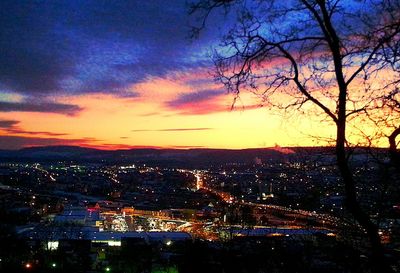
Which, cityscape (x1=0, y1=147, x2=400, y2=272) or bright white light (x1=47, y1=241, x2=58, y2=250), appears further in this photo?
bright white light (x1=47, y1=241, x2=58, y2=250)

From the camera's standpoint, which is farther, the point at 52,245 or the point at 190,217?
the point at 190,217

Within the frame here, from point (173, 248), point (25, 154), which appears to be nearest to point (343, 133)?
point (173, 248)

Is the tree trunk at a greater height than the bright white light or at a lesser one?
greater

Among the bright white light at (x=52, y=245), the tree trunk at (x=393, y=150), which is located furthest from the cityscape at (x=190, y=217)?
the tree trunk at (x=393, y=150)

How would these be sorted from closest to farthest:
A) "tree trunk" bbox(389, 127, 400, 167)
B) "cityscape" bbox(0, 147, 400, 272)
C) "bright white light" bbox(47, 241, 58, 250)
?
"tree trunk" bbox(389, 127, 400, 167)
"cityscape" bbox(0, 147, 400, 272)
"bright white light" bbox(47, 241, 58, 250)

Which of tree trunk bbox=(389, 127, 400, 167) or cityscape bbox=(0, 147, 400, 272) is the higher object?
tree trunk bbox=(389, 127, 400, 167)

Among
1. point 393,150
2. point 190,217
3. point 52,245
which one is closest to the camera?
A: point 393,150

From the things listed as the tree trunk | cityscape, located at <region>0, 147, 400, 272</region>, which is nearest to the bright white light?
cityscape, located at <region>0, 147, 400, 272</region>

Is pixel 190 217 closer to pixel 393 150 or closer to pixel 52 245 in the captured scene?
pixel 52 245

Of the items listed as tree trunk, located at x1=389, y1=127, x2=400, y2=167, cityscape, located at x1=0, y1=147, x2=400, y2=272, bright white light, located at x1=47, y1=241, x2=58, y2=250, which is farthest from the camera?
bright white light, located at x1=47, y1=241, x2=58, y2=250

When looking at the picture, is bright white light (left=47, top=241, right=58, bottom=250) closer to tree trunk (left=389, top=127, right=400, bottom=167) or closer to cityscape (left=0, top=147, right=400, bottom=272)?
cityscape (left=0, top=147, right=400, bottom=272)

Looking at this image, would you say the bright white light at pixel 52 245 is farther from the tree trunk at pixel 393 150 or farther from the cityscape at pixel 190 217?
the tree trunk at pixel 393 150

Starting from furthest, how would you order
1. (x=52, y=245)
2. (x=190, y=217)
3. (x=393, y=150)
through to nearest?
1. (x=190, y=217)
2. (x=52, y=245)
3. (x=393, y=150)

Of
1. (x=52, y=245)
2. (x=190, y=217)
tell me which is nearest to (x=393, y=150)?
(x=52, y=245)
